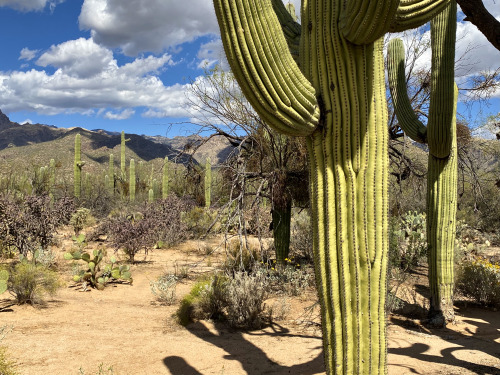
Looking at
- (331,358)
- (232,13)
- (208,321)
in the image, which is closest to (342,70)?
(232,13)

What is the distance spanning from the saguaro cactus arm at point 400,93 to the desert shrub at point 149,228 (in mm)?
7439

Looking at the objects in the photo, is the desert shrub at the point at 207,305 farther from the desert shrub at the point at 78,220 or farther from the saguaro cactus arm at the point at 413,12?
the desert shrub at the point at 78,220

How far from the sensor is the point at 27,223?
32.9 ft

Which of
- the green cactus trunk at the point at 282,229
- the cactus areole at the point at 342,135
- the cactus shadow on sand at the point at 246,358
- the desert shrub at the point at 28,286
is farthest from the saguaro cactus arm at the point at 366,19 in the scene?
the desert shrub at the point at 28,286

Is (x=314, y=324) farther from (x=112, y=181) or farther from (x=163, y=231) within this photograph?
(x=112, y=181)

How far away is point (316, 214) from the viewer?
10.1 ft

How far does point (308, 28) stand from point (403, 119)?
447 cm

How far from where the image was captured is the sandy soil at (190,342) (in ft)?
15.4

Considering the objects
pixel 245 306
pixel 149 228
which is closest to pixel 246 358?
pixel 245 306

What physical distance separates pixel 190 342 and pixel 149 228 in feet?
21.7

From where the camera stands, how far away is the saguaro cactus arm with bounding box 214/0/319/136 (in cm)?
296

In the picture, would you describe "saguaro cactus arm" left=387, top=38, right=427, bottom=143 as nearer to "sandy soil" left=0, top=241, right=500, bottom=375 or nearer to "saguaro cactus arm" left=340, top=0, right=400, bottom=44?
"sandy soil" left=0, top=241, right=500, bottom=375

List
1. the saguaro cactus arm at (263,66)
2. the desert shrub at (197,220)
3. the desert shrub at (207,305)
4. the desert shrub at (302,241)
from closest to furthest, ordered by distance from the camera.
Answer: the saguaro cactus arm at (263,66) → the desert shrub at (207,305) → the desert shrub at (302,241) → the desert shrub at (197,220)

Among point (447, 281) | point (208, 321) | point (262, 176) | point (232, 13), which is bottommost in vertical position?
point (208, 321)
